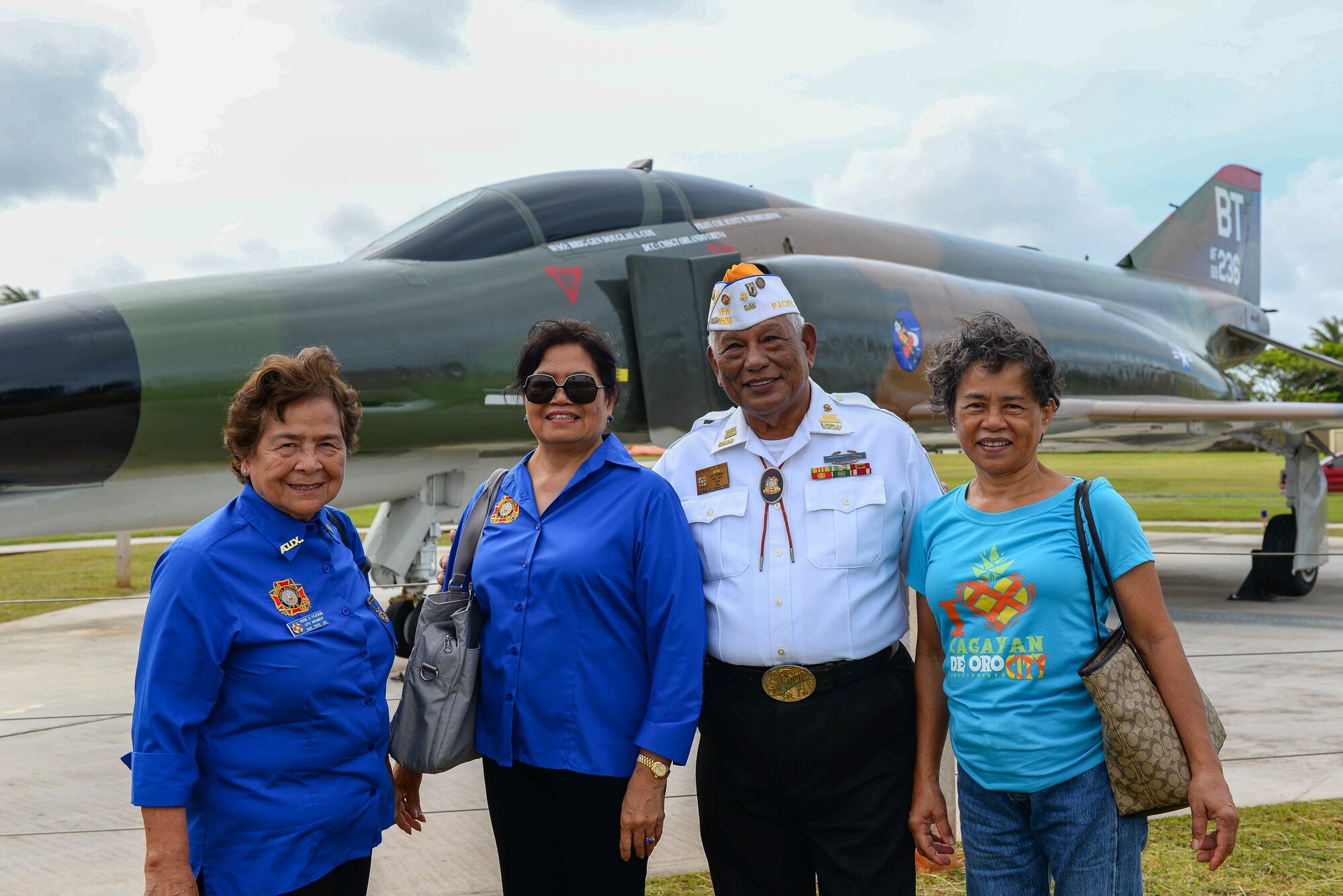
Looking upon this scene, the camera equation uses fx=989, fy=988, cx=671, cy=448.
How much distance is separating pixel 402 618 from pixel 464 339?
1.90 m

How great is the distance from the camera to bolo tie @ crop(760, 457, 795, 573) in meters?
2.16

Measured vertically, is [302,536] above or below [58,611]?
above

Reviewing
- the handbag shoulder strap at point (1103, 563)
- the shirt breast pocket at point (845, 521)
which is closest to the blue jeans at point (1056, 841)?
Answer: the handbag shoulder strap at point (1103, 563)

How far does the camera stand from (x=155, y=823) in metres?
1.71

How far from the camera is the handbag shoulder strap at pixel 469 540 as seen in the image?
2213 millimetres

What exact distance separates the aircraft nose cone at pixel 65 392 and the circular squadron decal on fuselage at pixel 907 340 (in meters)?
4.33

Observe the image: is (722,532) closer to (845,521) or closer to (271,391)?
(845,521)

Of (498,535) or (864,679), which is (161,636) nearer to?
(498,535)

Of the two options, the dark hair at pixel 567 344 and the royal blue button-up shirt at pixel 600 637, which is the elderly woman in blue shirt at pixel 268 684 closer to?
the royal blue button-up shirt at pixel 600 637

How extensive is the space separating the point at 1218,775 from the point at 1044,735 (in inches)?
12.5

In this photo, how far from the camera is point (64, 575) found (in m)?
13.5

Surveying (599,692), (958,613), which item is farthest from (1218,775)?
(599,692)

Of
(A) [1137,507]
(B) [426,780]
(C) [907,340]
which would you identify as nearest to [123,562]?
(B) [426,780]

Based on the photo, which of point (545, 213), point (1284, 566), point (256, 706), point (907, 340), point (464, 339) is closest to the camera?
point (256, 706)
